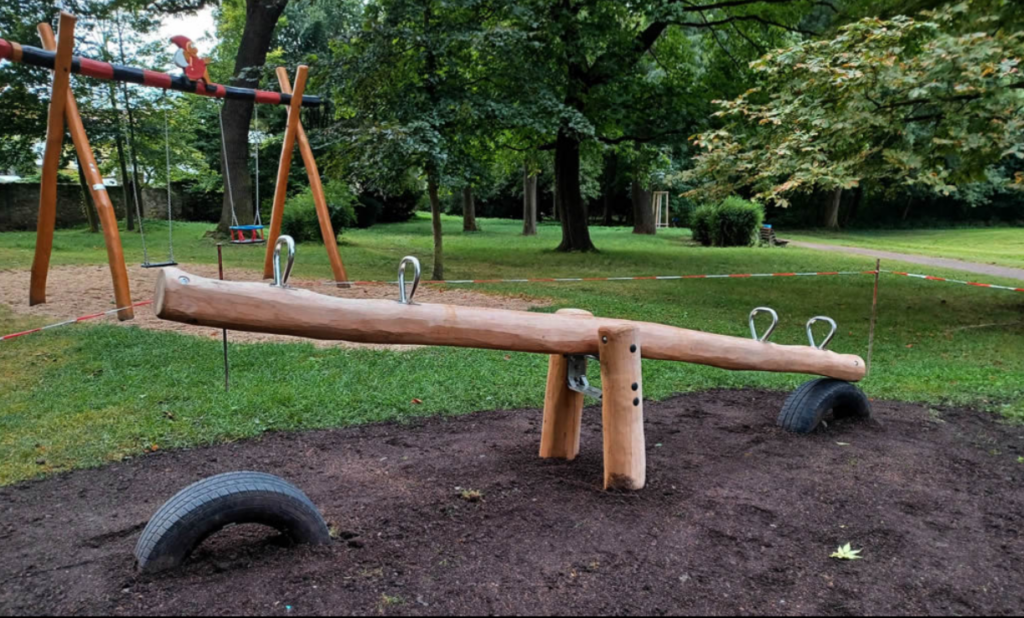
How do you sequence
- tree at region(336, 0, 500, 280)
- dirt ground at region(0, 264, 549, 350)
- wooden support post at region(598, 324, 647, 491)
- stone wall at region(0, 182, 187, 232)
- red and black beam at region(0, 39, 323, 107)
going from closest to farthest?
1. wooden support post at region(598, 324, 647, 491)
2. red and black beam at region(0, 39, 323, 107)
3. dirt ground at region(0, 264, 549, 350)
4. tree at region(336, 0, 500, 280)
5. stone wall at region(0, 182, 187, 232)

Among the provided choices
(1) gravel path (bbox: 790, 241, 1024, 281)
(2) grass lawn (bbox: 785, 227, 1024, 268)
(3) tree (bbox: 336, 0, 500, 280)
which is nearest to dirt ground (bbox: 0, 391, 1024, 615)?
(3) tree (bbox: 336, 0, 500, 280)

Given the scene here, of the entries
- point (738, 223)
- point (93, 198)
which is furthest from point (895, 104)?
point (738, 223)

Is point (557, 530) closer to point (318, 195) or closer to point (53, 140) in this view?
point (53, 140)

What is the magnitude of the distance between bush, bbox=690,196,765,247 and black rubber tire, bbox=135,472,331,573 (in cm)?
2016

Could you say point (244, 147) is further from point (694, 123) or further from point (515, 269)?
point (694, 123)

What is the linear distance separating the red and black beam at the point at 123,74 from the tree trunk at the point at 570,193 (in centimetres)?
868

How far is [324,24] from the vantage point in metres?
28.2

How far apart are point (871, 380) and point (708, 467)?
3103 millimetres

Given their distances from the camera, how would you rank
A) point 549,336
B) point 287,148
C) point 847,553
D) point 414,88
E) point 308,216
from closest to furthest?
point 847,553 < point 549,336 < point 287,148 < point 414,88 < point 308,216

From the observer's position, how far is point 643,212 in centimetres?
2738

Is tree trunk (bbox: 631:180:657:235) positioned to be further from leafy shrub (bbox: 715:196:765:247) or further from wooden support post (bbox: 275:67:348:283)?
wooden support post (bbox: 275:67:348:283)

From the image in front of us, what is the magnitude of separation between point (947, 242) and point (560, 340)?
2872 centimetres

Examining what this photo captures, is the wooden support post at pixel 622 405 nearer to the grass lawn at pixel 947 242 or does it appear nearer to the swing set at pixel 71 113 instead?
the swing set at pixel 71 113

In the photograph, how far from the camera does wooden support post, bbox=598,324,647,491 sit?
3344mm
